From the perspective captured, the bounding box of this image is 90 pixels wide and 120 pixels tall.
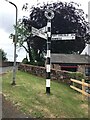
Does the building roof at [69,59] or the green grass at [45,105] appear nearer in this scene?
the green grass at [45,105]

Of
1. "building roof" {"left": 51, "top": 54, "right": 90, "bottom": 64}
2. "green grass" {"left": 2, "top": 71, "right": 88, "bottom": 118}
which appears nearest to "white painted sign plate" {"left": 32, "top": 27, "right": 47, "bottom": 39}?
"green grass" {"left": 2, "top": 71, "right": 88, "bottom": 118}

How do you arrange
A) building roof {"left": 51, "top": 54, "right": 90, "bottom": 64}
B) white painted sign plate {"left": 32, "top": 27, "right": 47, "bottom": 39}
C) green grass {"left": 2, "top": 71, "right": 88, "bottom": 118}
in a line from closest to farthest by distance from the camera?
green grass {"left": 2, "top": 71, "right": 88, "bottom": 118} < white painted sign plate {"left": 32, "top": 27, "right": 47, "bottom": 39} < building roof {"left": 51, "top": 54, "right": 90, "bottom": 64}

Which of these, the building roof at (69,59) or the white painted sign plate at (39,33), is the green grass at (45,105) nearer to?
the white painted sign plate at (39,33)

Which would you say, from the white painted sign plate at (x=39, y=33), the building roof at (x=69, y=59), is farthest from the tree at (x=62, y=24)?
the white painted sign plate at (x=39, y=33)

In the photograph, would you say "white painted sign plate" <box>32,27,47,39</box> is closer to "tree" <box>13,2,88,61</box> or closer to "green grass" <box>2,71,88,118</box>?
"green grass" <box>2,71,88,118</box>

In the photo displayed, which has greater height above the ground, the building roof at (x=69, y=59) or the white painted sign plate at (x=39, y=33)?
the white painted sign plate at (x=39, y=33)

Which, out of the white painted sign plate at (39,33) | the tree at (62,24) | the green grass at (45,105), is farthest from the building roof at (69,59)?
the green grass at (45,105)

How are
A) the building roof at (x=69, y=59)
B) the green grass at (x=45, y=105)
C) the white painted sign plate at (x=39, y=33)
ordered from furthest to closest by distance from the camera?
the building roof at (x=69, y=59) < the white painted sign plate at (x=39, y=33) < the green grass at (x=45, y=105)

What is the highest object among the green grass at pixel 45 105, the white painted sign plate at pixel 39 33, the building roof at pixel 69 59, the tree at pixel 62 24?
the tree at pixel 62 24

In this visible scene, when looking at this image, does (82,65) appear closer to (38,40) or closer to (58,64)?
(58,64)

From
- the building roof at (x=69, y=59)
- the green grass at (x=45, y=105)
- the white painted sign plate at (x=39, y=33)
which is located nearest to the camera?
the green grass at (x=45, y=105)

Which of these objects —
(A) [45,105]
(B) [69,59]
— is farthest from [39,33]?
(B) [69,59]

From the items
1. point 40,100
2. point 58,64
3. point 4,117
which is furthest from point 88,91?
point 58,64

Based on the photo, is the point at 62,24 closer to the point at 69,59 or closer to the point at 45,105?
the point at 69,59
